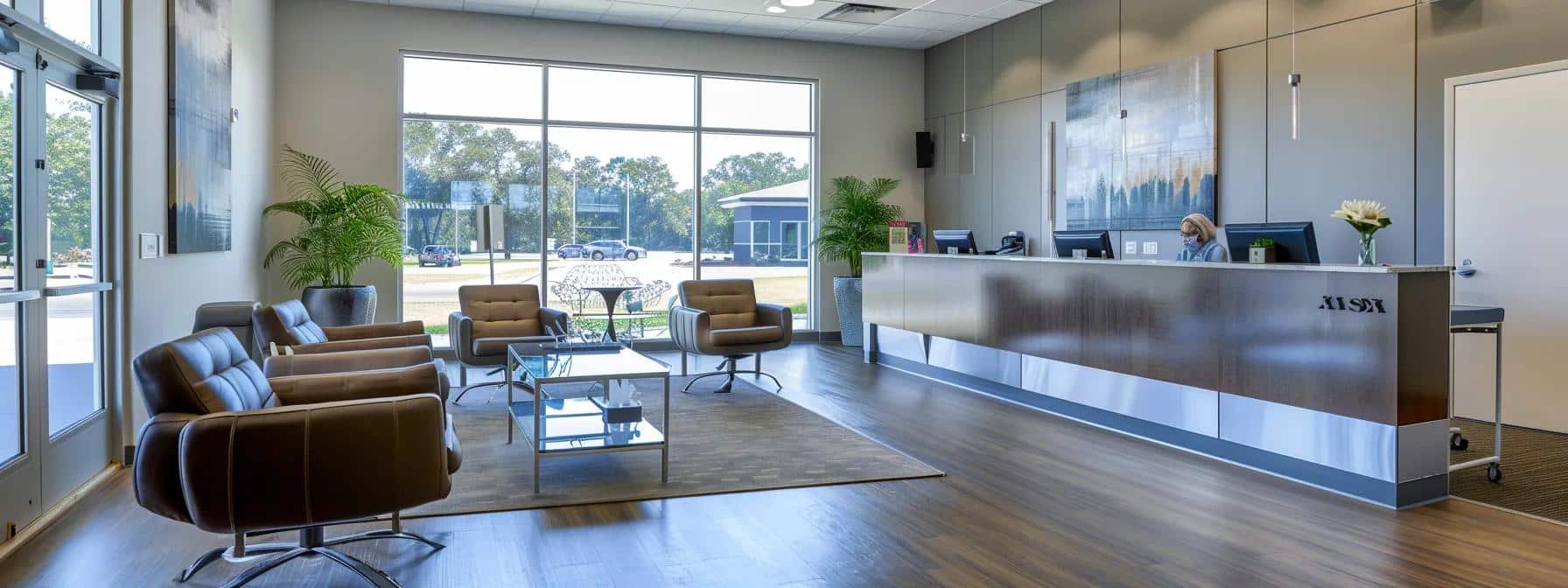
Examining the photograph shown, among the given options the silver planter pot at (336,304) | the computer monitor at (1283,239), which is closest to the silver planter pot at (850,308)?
the silver planter pot at (336,304)

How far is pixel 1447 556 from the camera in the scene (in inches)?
131

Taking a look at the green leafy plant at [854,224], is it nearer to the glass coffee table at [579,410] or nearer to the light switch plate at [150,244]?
the glass coffee table at [579,410]

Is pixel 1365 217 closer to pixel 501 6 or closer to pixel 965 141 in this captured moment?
pixel 965 141

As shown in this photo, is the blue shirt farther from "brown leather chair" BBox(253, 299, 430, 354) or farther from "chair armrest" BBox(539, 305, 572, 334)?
"brown leather chair" BBox(253, 299, 430, 354)

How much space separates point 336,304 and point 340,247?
44cm

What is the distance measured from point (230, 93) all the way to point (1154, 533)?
6172mm

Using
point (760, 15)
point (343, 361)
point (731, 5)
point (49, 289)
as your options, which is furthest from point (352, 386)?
point (760, 15)

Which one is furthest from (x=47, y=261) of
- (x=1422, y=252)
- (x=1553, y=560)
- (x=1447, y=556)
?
(x=1422, y=252)

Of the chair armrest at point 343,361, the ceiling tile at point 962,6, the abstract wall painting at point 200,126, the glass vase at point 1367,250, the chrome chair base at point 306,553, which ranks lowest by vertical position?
the chrome chair base at point 306,553

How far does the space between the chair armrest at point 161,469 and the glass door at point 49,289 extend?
42.8 inches

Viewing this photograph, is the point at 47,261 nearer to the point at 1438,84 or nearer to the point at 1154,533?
the point at 1154,533

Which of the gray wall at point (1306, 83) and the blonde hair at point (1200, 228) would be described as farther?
the blonde hair at point (1200, 228)

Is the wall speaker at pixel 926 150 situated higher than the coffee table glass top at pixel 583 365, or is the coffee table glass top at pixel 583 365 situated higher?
the wall speaker at pixel 926 150

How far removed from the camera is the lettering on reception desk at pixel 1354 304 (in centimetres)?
398
